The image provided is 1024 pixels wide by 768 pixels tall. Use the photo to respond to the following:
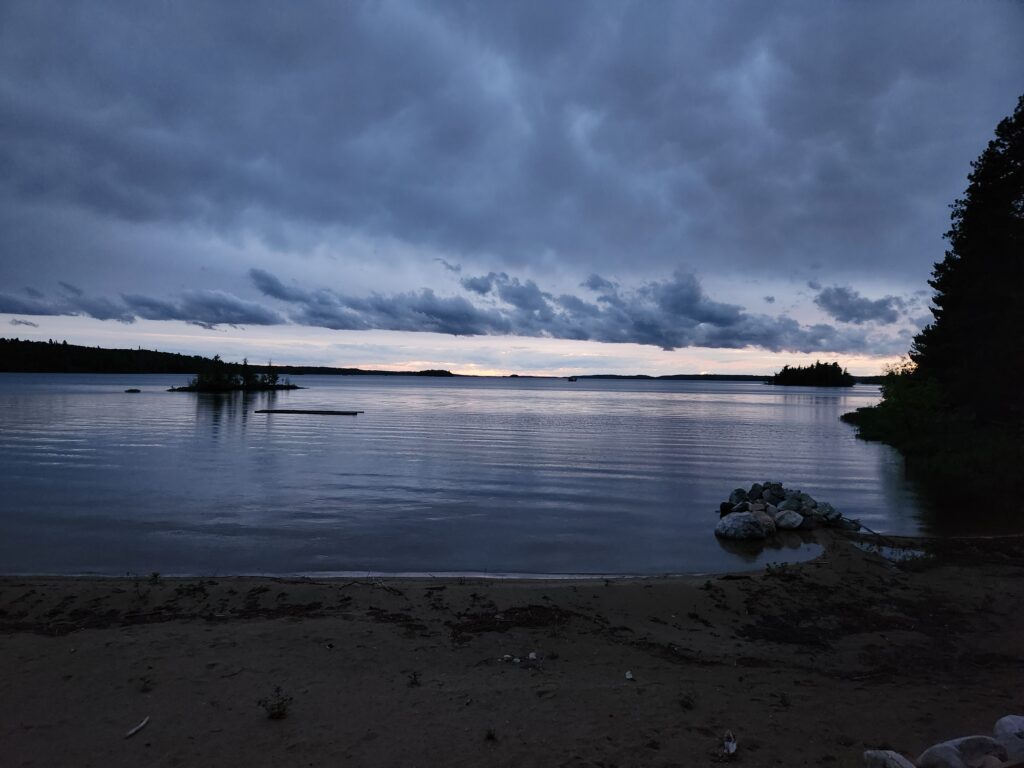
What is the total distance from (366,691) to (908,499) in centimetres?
2190

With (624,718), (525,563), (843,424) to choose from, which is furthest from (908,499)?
(843,424)

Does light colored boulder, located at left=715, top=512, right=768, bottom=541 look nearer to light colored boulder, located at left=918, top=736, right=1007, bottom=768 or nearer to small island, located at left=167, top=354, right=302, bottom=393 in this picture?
Result: light colored boulder, located at left=918, top=736, right=1007, bottom=768

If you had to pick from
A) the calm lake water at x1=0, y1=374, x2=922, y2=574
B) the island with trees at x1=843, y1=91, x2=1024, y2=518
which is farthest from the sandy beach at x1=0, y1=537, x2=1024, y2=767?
the island with trees at x1=843, y1=91, x2=1024, y2=518

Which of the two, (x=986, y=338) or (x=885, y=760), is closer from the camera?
(x=885, y=760)

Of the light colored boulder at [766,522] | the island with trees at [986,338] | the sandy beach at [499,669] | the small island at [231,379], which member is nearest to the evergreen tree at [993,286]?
the island with trees at [986,338]

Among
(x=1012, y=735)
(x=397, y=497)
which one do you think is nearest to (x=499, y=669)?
(x=1012, y=735)

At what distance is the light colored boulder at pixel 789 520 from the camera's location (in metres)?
16.2

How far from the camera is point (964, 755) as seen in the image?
4.82m

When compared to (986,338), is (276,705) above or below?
below

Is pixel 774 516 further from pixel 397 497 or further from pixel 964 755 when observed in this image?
pixel 964 755

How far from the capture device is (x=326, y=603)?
31.3ft

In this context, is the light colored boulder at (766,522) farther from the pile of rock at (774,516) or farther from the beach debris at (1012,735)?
the beach debris at (1012,735)

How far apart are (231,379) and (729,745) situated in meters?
125

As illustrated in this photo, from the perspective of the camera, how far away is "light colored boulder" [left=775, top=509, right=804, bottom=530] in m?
16.2
